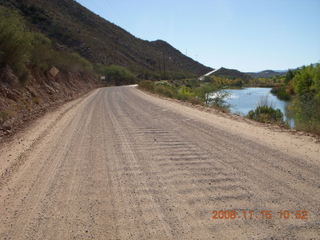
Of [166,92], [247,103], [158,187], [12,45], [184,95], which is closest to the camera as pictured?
[158,187]

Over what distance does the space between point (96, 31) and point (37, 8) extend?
25073mm

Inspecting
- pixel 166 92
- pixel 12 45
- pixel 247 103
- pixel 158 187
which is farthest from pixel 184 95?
pixel 158 187

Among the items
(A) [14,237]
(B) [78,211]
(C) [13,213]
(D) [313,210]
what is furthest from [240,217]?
(C) [13,213]

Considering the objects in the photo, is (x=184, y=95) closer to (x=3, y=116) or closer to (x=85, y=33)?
(x=3, y=116)

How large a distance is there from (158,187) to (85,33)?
8252 cm

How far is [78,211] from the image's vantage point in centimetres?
Answer: 364

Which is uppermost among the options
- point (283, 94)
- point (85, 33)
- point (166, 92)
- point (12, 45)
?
point (85, 33)

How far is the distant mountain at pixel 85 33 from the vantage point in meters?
66.6

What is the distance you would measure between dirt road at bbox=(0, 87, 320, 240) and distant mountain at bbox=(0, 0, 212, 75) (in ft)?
193

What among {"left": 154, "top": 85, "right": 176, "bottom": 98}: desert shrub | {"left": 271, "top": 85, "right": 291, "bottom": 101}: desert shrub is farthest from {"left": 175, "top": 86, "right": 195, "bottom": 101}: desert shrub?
{"left": 271, "top": 85, "right": 291, "bottom": 101}: desert shrub

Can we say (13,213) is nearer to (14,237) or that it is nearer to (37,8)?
(14,237)

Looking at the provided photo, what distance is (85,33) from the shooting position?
79312 millimetres

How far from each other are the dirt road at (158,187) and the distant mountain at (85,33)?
5882cm

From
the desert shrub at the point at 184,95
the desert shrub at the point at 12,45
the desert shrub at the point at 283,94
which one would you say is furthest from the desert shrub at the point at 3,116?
the desert shrub at the point at 283,94
